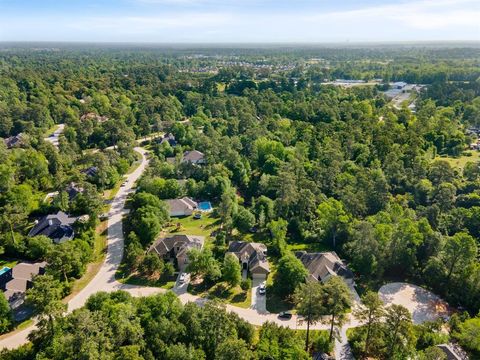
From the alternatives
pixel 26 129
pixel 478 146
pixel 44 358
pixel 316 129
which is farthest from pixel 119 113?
pixel 478 146

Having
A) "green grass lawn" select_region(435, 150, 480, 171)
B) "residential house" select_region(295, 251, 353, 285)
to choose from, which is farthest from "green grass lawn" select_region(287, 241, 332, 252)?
"green grass lawn" select_region(435, 150, 480, 171)

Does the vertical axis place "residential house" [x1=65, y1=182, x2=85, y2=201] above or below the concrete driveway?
above

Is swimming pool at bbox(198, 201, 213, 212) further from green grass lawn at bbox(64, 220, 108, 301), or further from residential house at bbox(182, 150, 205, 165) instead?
residential house at bbox(182, 150, 205, 165)

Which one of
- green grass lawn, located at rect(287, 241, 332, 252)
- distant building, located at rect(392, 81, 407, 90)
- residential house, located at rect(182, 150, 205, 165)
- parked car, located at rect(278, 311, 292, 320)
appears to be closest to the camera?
parked car, located at rect(278, 311, 292, 320)

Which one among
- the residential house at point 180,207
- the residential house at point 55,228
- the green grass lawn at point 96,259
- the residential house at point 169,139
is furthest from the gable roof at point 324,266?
the residential house at point 169,139

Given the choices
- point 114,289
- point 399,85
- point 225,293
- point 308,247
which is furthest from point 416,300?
point 399,85

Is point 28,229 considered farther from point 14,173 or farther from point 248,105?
point 248,105
